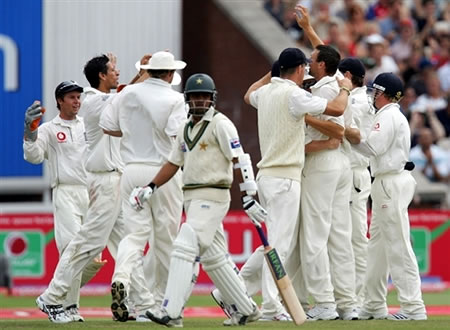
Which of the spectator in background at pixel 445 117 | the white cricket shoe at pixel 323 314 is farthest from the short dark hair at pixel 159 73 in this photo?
the spectator in background at pixel 445 117

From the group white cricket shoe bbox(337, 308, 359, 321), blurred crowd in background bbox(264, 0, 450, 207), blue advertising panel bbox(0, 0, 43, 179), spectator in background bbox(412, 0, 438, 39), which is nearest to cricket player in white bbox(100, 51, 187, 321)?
white cricket shoe bbox(337, 308, 359, 321)

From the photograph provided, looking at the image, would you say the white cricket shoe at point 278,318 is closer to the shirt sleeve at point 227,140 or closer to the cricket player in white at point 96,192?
the cricket player in white at point 96,192

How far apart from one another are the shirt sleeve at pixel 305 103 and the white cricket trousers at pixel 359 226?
6.31 ft

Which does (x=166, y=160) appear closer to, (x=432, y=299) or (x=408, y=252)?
(x=408, y=252)

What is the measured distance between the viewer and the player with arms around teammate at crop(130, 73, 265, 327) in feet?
42.0

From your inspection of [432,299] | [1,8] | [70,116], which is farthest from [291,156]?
[1,8]

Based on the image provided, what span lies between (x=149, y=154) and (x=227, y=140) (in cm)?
142

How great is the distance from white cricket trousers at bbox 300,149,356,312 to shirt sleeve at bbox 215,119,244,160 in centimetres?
169

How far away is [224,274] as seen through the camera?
13117mm

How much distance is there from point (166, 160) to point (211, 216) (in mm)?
1333

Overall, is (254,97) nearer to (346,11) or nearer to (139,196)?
(139,196)

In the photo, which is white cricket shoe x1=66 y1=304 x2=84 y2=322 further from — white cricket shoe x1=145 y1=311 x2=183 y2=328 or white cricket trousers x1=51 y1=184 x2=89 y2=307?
white cricket shoe x1=145 y1=311 x2=183 y2=328

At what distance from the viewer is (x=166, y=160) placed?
14125 mm

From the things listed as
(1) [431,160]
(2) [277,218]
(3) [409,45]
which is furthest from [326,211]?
(3) [409,45]
